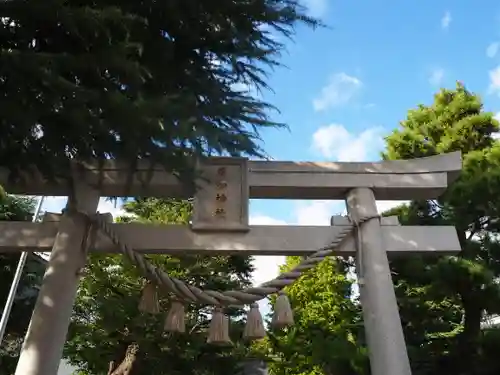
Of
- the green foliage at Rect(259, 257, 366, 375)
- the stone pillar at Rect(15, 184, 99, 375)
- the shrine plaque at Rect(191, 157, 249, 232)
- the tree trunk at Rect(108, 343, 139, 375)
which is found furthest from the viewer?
the tree trunk at Rect(108, 343, 139, 375)

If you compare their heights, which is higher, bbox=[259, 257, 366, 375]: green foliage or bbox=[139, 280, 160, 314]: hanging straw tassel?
bbox=[259, 257, 366, 375]: green foliage

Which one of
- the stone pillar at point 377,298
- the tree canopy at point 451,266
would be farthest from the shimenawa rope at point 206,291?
the tree canopy at point 451,266

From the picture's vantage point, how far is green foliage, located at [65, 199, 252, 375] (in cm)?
723

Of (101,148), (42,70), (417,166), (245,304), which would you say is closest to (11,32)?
(42,70)

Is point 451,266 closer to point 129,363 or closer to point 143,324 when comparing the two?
point 143,324

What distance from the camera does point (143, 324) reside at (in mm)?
7168

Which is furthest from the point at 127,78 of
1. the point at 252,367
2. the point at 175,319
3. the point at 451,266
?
the point at 252,367

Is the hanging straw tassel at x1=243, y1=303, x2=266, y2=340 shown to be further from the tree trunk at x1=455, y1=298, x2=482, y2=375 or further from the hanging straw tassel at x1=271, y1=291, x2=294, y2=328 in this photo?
the tree trunk at x1=455, y1=298, x2=482, y2=375

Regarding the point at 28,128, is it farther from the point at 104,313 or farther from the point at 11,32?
the point at 104,313

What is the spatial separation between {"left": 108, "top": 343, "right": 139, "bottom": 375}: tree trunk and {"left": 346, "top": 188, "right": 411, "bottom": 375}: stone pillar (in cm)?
522

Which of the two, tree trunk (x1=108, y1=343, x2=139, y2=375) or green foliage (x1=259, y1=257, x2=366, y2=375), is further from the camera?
tree trunk (x1=108, y1=343, x2=139, y2=375)

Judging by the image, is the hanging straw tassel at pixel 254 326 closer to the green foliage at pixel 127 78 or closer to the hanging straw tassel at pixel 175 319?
the hanging straw tassel at pixel 175 319

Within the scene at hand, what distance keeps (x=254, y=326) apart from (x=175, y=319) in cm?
54

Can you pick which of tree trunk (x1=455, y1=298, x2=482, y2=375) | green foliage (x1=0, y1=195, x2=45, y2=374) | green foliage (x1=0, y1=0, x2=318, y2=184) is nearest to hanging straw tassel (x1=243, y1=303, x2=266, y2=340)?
green foliage (x1=0, y1=0, x2=318, y2=184)
